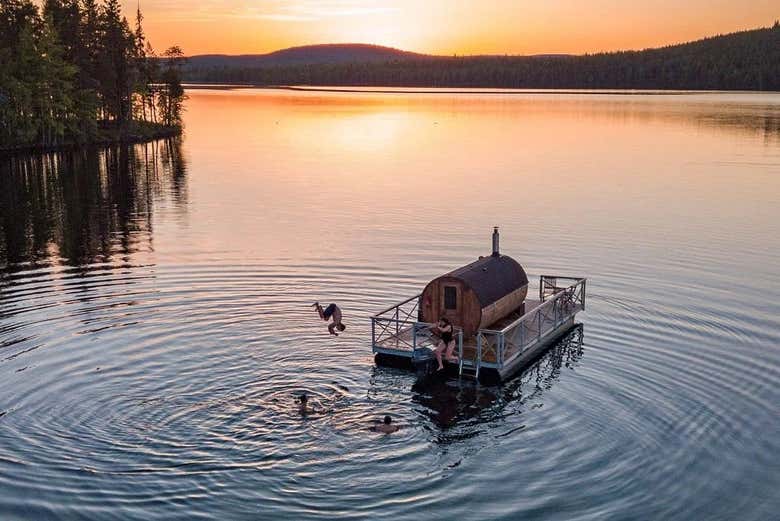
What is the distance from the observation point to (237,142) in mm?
145000

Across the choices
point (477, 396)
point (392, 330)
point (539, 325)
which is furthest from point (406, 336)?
point (477, 396)

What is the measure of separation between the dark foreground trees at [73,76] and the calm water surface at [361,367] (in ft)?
168

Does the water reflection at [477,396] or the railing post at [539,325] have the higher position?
the railing post at [539,325]

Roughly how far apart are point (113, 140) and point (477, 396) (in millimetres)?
135607

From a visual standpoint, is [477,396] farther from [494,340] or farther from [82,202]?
[82,202]

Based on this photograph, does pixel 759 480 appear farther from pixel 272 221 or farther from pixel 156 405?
pixel 272 221

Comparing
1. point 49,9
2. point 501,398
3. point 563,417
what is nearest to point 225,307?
point 501,398

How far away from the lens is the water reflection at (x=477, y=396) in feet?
92.3

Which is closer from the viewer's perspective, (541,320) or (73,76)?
(541,320)

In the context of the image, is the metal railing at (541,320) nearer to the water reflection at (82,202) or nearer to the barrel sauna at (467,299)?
the barrel sauna at (467,299)

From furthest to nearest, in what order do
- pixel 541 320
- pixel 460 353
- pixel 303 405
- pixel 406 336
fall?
pixel 541 320, pixel 406 336, pixel 460 353, pixel 303 405

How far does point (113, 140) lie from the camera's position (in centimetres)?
15050

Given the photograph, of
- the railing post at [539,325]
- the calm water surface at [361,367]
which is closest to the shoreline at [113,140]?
the calm water surface at [361,367]

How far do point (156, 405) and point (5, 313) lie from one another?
53.3ft
